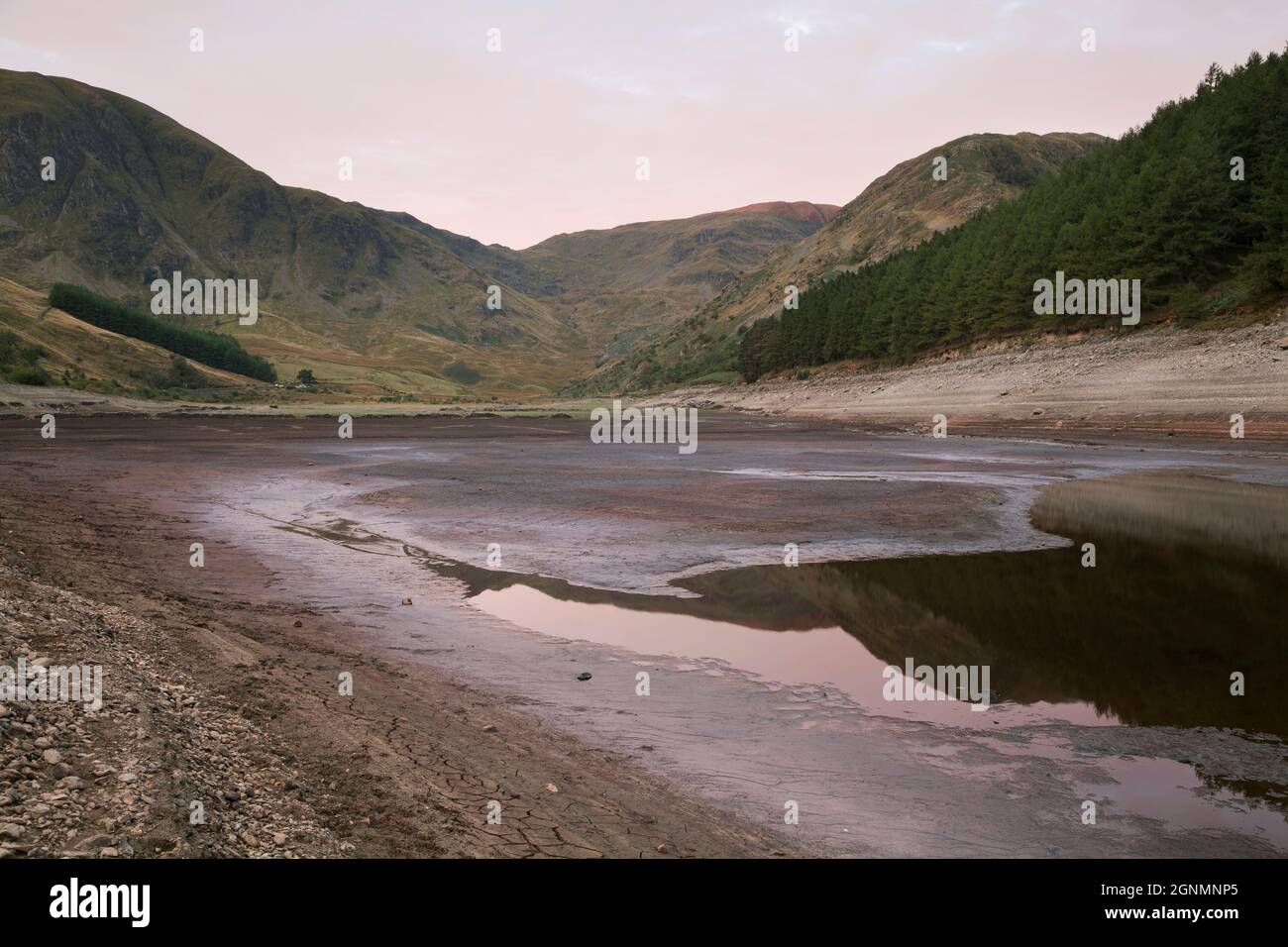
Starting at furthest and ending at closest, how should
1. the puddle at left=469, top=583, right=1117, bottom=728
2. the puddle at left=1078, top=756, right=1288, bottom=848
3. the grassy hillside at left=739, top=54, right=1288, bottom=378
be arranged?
1. the grassy hillside at left=739, top=54, right=1288, bottom=378
2. the puddle at left=469, top=583, right=1117, bottom=728
3. the puddle at left=1078, top=756, right=1288, bottom=848

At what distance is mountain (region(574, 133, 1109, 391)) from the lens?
158 meters

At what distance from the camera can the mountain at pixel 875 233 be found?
158125mm

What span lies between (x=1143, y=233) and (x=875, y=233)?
115981 millimetres

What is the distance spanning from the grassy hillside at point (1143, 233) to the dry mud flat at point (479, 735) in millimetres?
49573

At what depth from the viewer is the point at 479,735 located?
25.9ft

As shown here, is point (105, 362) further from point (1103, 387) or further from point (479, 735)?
point (479, 735)

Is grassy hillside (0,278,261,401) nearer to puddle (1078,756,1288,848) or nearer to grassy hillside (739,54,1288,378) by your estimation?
grassy hillside (739,54,1288,378)

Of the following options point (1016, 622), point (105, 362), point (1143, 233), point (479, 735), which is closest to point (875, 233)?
point (1143, 233)

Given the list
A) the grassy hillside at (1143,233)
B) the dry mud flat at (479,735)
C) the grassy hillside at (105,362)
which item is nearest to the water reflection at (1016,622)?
the dry mud flat at (479,735)

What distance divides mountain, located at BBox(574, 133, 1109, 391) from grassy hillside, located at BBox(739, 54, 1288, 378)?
5642 cm

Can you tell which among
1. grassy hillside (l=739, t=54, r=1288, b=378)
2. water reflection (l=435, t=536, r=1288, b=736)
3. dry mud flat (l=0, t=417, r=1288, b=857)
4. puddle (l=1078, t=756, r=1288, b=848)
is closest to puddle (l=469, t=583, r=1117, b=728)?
water reflection (l=435, t=536, r=1288, b=736)

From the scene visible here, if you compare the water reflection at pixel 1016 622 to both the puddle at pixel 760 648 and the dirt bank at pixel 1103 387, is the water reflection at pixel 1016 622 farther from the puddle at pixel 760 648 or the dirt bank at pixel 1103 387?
the dirt bank at pixel 1103 387

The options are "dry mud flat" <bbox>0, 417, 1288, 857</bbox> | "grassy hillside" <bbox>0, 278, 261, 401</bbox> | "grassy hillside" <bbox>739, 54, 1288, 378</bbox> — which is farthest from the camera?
"grassy hillside" <bbox>0, 278, 261, 401</bbox>

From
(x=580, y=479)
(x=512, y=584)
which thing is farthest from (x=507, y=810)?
(x=580, y=479)
